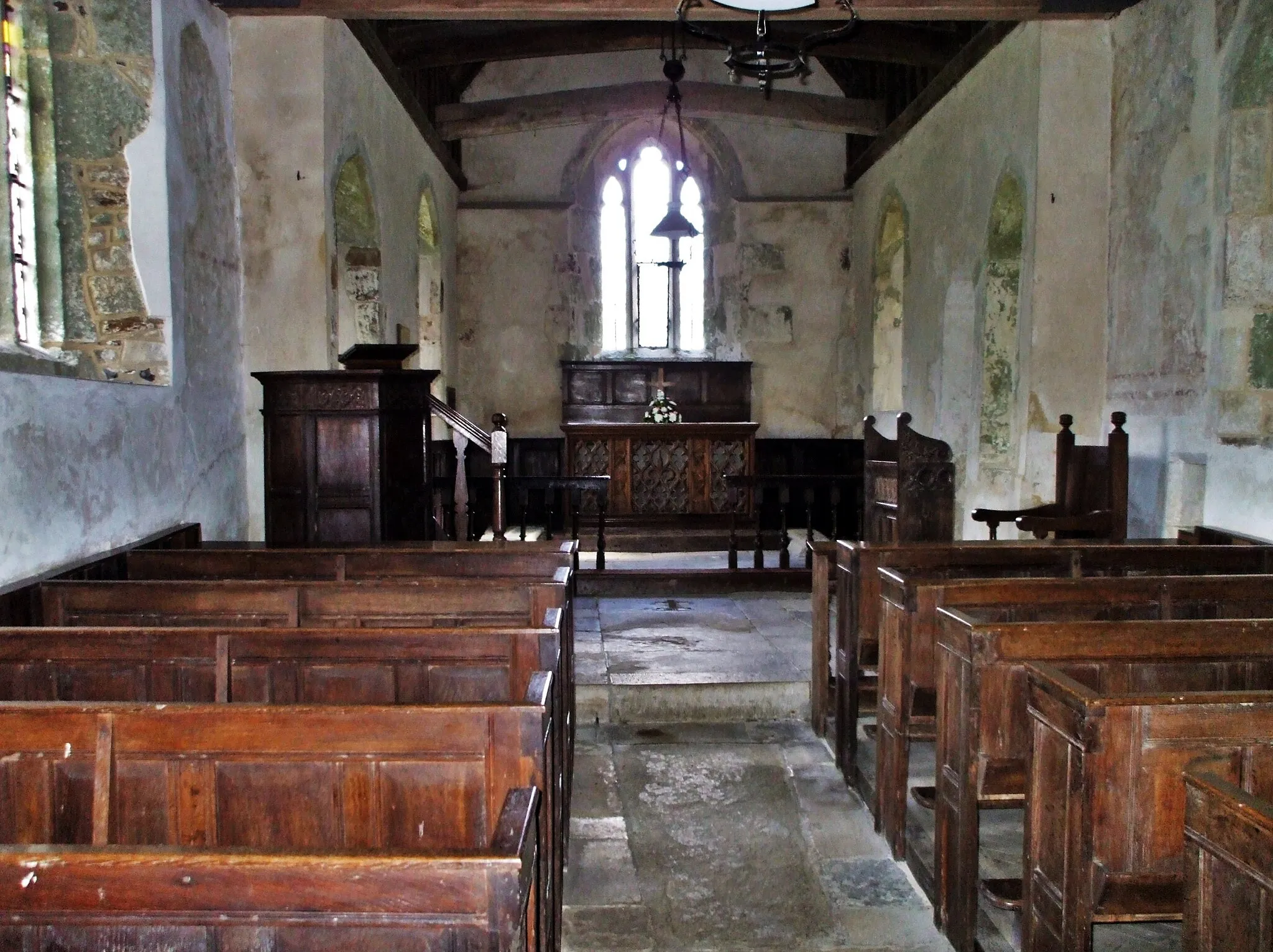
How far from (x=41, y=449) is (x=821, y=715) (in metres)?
2.91

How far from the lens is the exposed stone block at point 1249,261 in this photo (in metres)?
4.46

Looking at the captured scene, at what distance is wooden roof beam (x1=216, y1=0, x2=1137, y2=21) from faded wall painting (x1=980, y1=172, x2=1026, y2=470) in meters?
1.12

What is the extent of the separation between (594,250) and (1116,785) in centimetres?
946

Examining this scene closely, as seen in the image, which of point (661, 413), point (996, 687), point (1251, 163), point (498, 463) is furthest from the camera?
point (661, 413)

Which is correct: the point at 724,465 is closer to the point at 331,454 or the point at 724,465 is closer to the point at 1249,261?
the point at 331,454

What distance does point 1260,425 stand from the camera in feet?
14.4

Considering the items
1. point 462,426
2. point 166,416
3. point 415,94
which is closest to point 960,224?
point 462,426

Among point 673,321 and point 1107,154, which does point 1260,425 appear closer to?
point 1107,154

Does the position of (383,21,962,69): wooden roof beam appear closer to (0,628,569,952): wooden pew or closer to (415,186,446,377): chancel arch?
(415,186,446,377): chancel arch

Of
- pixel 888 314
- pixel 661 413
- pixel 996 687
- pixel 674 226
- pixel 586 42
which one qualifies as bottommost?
pixel 996 687

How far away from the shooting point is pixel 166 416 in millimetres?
4355

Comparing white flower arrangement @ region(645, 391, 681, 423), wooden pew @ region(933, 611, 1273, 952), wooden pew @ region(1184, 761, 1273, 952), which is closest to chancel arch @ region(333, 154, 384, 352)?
white flower arrangement @ region(645, 391, 681, 423)

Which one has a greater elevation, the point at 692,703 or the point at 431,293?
the point at 431,293

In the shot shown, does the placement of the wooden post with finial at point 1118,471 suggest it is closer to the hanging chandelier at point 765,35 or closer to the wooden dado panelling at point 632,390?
the hanging chandelier at point 765,35
